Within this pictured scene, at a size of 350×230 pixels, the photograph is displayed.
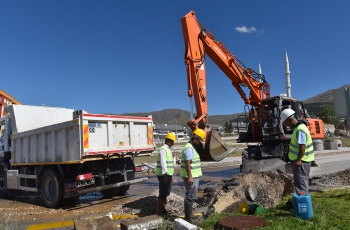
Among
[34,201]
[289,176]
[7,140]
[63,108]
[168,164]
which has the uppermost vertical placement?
[63,108]

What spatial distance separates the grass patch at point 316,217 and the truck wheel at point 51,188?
463cm

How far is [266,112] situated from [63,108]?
7.39m

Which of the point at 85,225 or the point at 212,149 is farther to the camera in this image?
the point at 212,149

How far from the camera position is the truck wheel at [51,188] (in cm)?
821

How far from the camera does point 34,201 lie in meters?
9.95

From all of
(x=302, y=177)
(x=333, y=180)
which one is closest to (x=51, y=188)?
(x=302, y=177)

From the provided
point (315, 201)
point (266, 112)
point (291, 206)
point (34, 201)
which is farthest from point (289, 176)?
point (34, 201)

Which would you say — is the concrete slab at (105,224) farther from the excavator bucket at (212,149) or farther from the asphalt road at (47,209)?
the excavator bucket at (212,149)

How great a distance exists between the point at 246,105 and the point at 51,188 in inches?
295

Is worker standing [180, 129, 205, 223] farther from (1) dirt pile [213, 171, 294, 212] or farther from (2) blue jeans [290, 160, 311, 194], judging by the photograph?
(2) blue jeans [290, 160, 311, 194]

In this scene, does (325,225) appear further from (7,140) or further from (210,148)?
(7,140)

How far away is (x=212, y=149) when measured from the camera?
28.9 ft

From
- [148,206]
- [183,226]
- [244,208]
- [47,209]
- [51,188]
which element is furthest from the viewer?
[51,188]

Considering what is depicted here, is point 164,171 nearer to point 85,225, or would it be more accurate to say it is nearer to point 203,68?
point 85,225
